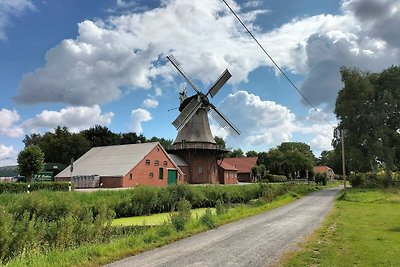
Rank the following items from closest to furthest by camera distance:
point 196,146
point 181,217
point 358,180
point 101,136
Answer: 1. point 181,217
2. point 358,180
3. point 196,146
4. point 101,136

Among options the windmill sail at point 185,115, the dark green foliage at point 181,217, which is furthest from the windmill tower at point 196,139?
the dark green foliage at point 181,217

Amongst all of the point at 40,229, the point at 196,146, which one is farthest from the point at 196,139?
the point at 40,229

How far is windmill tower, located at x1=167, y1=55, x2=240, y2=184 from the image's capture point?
166ft

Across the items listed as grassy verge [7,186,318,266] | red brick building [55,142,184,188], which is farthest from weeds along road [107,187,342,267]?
red brick building [55,142,184,188]

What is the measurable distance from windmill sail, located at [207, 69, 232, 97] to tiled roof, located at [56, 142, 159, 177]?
13.0 m

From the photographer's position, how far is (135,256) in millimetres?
9977

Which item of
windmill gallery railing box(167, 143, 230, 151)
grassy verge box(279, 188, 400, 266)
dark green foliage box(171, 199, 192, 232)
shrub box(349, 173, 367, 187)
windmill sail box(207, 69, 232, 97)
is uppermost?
windmill sail box(207, 69, 232, 97)

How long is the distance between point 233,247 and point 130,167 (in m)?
31.0

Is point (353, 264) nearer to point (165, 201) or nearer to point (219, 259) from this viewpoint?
point (219, 259)

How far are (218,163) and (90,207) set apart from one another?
1534 inches

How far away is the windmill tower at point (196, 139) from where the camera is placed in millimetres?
50500

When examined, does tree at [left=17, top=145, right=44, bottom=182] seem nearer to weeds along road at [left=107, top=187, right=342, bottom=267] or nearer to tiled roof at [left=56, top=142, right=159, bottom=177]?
tiled roof at [left=56, top=142, right=159, bottom=177]

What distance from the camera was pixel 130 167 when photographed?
40.6m

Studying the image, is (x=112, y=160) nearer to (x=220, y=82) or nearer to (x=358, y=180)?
(x=220, y=82)
